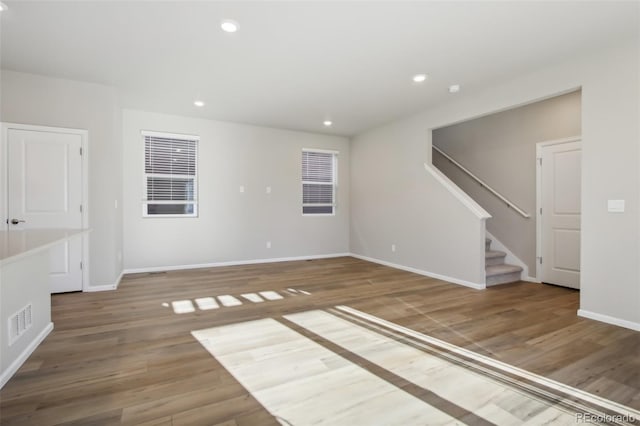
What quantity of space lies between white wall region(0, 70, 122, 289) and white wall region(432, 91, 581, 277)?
5.81 meters

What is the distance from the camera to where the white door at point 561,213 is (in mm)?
4336

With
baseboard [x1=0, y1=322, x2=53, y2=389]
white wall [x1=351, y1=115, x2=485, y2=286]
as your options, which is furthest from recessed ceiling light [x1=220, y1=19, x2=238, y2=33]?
white wall [x1=351, y1=115, x2=485, y2=286]

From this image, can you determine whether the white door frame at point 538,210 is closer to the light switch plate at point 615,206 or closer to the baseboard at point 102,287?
the light switch plate at point 615,206

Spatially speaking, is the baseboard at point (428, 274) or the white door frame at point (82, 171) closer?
the white door frame at point (82, 171)

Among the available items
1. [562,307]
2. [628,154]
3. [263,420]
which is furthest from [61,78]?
[562,307]

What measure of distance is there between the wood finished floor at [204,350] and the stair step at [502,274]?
171 millimetres

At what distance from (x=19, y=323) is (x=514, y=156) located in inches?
247

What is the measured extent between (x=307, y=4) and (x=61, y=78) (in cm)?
340

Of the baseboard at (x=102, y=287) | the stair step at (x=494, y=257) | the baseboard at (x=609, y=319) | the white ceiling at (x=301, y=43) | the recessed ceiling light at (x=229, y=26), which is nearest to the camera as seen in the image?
the white ceiling at (x=301, y=43)

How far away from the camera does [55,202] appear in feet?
12.8

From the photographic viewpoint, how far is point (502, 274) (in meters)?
4.66

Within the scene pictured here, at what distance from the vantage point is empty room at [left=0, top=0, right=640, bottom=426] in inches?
76.9

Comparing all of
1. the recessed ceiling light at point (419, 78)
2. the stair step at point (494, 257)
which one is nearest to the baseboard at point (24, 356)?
the recessed ceiling light at point (419, 78)

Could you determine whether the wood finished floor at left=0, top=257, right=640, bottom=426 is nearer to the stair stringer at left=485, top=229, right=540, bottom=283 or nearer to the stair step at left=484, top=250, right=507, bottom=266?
the stair stringer at left=485, top=229, right=540, bottom=283
